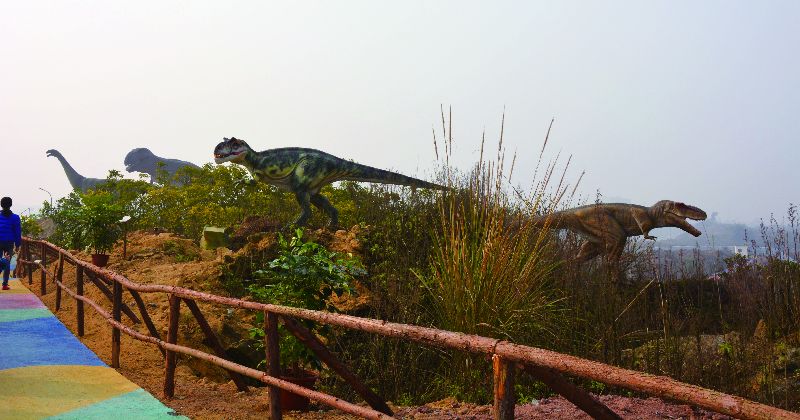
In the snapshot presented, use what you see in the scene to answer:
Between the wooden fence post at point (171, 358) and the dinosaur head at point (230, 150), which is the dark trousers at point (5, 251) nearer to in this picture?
the dinosaur head at point (230, 150)

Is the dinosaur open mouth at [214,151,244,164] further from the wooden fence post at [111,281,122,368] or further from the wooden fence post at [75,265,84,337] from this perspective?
the wooden fence post at [111,281,122,368]

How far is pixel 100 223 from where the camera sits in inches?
427

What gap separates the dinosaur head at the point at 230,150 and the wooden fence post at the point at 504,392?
752 centimetres

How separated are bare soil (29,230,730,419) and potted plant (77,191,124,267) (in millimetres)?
354

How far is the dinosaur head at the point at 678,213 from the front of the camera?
973 cm

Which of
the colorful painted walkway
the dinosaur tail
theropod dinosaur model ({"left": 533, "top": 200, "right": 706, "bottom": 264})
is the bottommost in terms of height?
the colorful painted walkway

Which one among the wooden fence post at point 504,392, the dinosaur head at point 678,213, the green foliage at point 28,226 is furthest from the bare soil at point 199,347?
the green foliage at point 28,226

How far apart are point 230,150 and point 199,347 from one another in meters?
3.36

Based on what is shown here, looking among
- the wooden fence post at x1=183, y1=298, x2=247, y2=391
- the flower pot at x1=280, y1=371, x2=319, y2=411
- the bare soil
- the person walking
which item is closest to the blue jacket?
the person walking

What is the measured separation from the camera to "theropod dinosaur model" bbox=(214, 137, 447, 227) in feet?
31.0

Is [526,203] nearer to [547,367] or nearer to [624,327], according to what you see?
[624,327]

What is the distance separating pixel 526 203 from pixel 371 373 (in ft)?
6.62

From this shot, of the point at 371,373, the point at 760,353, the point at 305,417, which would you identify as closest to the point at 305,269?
the point at 305,417

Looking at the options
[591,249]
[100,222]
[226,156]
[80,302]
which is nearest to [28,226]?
[100,222]
